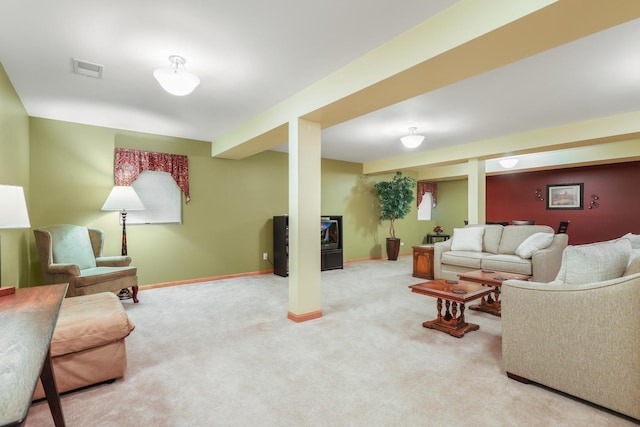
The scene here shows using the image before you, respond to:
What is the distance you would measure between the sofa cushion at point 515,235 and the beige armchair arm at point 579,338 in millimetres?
3172

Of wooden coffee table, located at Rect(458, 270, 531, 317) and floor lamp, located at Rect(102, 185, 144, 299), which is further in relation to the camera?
floor lamp, located at Rect(102, 185, 144, 299)

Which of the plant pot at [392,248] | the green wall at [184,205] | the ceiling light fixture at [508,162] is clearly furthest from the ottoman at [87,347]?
the ceiling light fixture at [508,162]

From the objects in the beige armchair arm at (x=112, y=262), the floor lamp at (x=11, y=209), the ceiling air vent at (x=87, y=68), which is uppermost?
the ceiling air vent at (x=87, y=68)

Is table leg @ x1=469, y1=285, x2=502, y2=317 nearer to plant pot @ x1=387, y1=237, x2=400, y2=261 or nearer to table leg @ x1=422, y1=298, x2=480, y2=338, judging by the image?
table leg @ x1=422, y1=298, x2=480, y2=338

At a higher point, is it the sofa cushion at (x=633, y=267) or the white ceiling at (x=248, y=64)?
the white ceiling at (x=248, y=64)

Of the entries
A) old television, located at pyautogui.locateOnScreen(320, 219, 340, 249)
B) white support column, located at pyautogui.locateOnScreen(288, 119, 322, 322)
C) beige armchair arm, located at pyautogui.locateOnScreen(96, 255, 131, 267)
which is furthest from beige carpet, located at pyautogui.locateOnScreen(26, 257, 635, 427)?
old television, located at pyautogui.locateOnScreen(320, 219, 340, 249)

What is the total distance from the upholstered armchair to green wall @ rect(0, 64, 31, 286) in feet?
0.89

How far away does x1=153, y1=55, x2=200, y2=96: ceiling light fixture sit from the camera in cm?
249

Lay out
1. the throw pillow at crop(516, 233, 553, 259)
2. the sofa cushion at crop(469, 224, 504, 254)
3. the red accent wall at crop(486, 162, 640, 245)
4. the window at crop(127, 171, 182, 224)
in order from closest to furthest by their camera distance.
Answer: the throw pillow at crop(516, 233, 553, 259) < the window at crop(127, 171, 182, 224) < the sofa cushion at crop(469, 224, 504, 254) < the red accent wall at crop(486, 162, 640, 245)

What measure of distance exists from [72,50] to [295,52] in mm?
1752

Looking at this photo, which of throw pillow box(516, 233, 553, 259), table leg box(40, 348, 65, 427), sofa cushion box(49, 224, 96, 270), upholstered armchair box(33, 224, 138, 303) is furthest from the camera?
throw pillow box(516, 233, 553, 259)

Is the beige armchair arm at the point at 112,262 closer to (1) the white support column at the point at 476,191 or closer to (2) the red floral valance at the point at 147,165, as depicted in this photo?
(2) the red floral valance at the point at 147,165

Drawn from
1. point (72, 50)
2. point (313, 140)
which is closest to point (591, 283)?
point (313, 140)

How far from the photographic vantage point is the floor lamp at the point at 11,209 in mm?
1726
